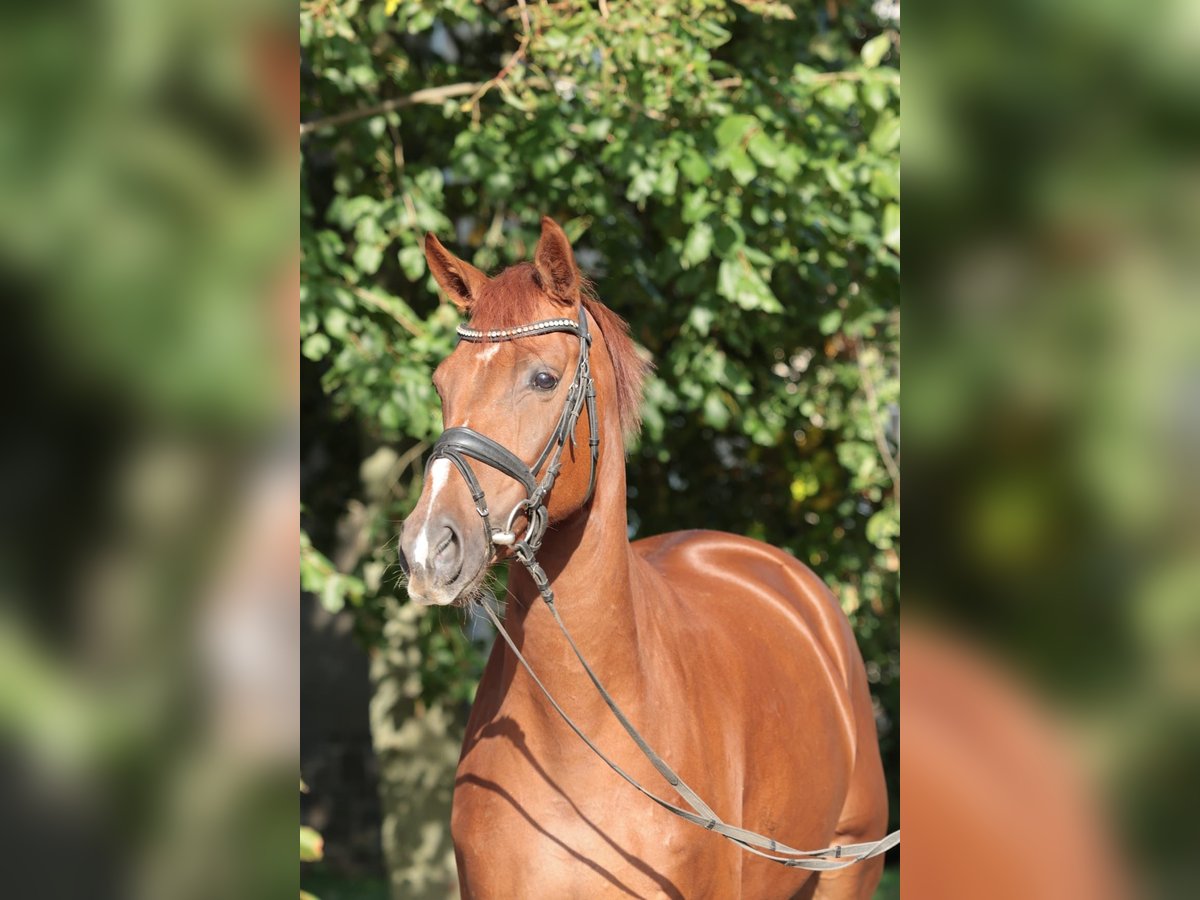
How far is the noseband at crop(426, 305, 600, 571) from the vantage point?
88.2 inches

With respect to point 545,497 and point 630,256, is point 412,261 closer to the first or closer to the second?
point 630,256

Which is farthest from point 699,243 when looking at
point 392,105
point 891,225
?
point 392,105

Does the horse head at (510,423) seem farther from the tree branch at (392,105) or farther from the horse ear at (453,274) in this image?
the tree branch at (392,105)

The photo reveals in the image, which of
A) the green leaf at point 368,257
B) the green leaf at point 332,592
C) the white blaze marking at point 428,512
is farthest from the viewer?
the green leaf at point 368,257

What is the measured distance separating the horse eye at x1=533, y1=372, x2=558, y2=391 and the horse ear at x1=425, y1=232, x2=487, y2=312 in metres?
0.35

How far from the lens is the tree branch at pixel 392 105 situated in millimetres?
4509

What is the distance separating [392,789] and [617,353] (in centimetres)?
387

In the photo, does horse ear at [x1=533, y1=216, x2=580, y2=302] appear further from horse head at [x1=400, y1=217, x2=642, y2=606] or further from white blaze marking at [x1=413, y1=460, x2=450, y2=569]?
white blaze marking at [x1=413, y1=460, x2=450, y2=569]

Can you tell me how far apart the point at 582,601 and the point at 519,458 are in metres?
0.37
